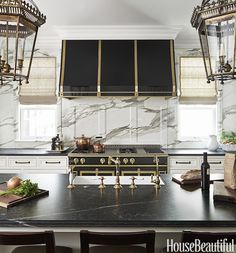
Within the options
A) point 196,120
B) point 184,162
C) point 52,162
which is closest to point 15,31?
point 52,162

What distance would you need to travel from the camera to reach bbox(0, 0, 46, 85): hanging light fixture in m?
1.55

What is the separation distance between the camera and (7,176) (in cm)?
263

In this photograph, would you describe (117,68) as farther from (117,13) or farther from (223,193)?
(223,193)

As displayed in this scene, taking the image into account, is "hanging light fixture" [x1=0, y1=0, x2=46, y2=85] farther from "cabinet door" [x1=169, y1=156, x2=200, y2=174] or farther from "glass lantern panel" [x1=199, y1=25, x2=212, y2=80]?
"cabinet door" [x1=169, y1=156, x2=200, y2=174]

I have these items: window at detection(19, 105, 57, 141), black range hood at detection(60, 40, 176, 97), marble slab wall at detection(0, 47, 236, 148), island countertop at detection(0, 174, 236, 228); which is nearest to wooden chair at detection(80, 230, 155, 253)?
island countertop at detection(0, 174, 236, 228)

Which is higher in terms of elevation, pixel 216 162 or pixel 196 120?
pixel 196 120

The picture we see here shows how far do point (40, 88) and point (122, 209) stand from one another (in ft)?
11.9

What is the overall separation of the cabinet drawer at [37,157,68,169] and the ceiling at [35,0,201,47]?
195 cm

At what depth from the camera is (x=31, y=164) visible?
4223 mm

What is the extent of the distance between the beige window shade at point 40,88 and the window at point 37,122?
0.42ft

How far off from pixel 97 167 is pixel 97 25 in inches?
81.7

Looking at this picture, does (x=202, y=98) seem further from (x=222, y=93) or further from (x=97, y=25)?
(x=97, y=25)

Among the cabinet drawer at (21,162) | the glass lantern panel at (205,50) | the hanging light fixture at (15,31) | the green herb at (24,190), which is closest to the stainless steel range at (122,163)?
the cabinet drawer at (21,162)

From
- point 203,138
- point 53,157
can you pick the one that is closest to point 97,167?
point 53,157
